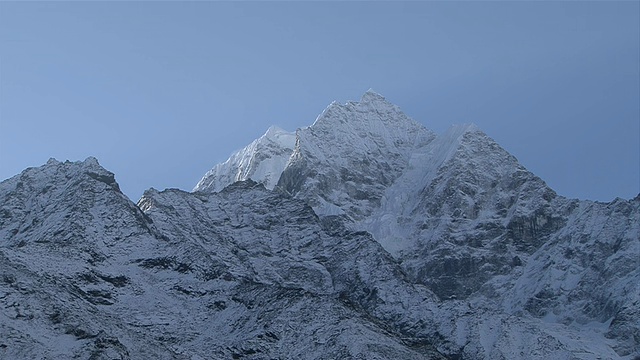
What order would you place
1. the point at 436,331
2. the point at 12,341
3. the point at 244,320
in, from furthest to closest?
the point at 436,331, the point at 244,320, the point at 12,341

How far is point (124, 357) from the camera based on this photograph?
123 meters

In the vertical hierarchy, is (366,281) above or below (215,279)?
above

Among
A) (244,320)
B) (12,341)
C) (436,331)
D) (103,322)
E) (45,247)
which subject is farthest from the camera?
(436,331)

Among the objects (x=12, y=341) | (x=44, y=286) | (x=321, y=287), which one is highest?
(x=321, y=287)

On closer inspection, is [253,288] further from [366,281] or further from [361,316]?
[366,281]

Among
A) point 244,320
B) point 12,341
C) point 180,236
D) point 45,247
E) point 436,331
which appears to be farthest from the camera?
point 180,236

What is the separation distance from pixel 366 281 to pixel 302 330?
163 ft

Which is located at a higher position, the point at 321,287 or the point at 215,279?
the point at 321,287

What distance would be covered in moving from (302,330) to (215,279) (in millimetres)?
22964

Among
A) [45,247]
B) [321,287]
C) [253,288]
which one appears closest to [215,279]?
[253,288]

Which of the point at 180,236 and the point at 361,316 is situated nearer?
the point at 361,316

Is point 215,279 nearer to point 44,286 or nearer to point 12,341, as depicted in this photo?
point 44,286

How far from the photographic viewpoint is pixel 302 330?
460 feet

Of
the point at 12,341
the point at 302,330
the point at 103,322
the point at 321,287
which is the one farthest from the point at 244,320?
the point at 321,287
